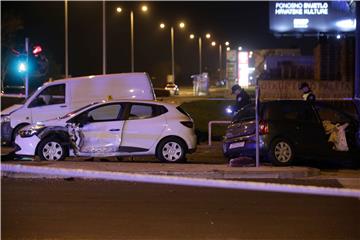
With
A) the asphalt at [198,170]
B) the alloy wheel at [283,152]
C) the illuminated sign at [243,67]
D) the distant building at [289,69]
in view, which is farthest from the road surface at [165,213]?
the illuminated sign at [243,67]

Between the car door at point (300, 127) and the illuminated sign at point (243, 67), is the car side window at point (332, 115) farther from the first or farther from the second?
the illuminated sign at point (243, 67)

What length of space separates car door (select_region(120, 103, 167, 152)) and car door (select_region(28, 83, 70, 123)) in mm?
3962

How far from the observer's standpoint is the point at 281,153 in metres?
13.0

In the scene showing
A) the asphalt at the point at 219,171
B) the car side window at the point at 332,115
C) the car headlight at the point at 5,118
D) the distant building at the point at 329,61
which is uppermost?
the distant building at the point at 329,61

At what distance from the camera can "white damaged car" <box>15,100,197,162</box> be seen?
13.5 m

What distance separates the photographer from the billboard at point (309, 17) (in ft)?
163

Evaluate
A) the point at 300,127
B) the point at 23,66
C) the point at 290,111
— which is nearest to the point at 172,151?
the point at 290,111

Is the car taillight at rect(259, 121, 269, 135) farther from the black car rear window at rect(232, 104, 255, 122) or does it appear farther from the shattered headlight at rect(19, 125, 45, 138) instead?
the shattered headlight at rect(19, 125, 45, 138)

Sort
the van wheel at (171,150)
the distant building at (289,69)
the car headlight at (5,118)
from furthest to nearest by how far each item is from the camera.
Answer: the distant building at (289,69)
the car headlight at (5,118)
the van wheel at (171,150)

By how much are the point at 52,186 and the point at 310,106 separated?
5.53 metres

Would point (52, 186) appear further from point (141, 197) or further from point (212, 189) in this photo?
point (212, 189)

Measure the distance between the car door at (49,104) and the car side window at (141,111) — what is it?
12.8ft

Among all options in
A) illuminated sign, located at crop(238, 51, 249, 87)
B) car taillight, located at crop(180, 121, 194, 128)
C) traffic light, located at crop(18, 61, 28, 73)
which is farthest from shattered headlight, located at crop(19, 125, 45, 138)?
illuminated sign, located at crop(238, 51, 249, 87)

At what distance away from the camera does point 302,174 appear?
461 inches
